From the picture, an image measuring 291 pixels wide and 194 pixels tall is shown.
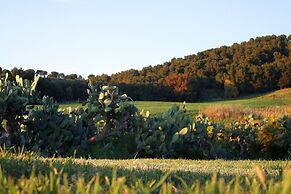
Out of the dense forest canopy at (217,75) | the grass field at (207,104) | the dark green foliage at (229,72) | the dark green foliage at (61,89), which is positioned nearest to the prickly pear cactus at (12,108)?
the grass field at (207,104)

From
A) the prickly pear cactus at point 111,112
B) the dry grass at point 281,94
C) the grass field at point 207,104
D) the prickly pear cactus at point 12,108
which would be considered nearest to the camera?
the prickly pear cactus at point 12,108

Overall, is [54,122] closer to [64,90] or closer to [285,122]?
[285,122]

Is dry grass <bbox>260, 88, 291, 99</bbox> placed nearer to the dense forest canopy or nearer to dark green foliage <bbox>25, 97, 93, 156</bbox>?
the dense forest canopy

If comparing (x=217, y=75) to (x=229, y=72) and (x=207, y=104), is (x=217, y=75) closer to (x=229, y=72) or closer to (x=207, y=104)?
(x=229, y=72)

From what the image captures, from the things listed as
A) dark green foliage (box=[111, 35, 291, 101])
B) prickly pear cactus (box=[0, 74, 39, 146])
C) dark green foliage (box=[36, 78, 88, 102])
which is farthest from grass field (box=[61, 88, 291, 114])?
prickly pear cactus (box=[0, 74, 39, 146])

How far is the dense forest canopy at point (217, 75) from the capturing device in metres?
76.6

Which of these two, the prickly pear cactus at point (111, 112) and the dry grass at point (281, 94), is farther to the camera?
the dry grass at point (281, 94)

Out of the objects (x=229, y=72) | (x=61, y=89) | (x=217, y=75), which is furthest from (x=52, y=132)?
(x=217, y=75)

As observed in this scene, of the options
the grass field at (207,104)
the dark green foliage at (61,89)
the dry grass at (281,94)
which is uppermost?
the dark green foliage at (61,89)

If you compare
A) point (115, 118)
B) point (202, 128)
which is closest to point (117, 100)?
point (115, 118)

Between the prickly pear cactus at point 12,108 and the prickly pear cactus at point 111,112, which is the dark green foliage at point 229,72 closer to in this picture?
the prickly pear cactus at point 111,112

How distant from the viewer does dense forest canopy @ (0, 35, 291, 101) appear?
76.6 m

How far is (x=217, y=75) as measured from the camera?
8244cm

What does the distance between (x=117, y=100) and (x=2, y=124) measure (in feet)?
6.56
